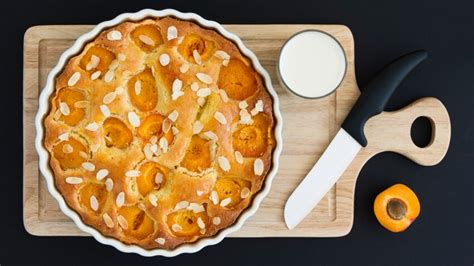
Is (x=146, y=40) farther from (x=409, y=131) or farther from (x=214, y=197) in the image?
(x=409, y=131)

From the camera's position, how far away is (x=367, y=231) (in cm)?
232

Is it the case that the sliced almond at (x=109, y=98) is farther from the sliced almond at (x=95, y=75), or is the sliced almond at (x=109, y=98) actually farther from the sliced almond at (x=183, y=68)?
the sliced almond at (x=183, y=68)

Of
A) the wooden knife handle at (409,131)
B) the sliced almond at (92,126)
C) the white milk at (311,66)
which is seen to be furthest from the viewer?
the wooden knife handle at (409,131)

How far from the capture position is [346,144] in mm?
2141

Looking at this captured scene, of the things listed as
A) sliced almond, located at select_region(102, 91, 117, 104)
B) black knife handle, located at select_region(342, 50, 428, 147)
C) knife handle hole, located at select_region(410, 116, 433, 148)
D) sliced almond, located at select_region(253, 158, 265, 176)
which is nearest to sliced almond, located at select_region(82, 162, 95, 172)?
sliced almond, located at select_region(102, 91, 117, 104)

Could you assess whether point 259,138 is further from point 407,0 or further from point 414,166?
point 407,0

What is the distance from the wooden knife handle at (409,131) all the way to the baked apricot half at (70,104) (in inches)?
43.0

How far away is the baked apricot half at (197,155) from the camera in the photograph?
1.90 meters

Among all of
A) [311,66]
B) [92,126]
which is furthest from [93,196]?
[311,66]

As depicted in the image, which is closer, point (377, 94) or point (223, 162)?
point (223, 162)

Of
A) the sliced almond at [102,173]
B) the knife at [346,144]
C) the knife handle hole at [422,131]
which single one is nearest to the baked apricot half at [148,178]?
the sliced almond at [102,173]

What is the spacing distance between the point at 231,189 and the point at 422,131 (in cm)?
89
